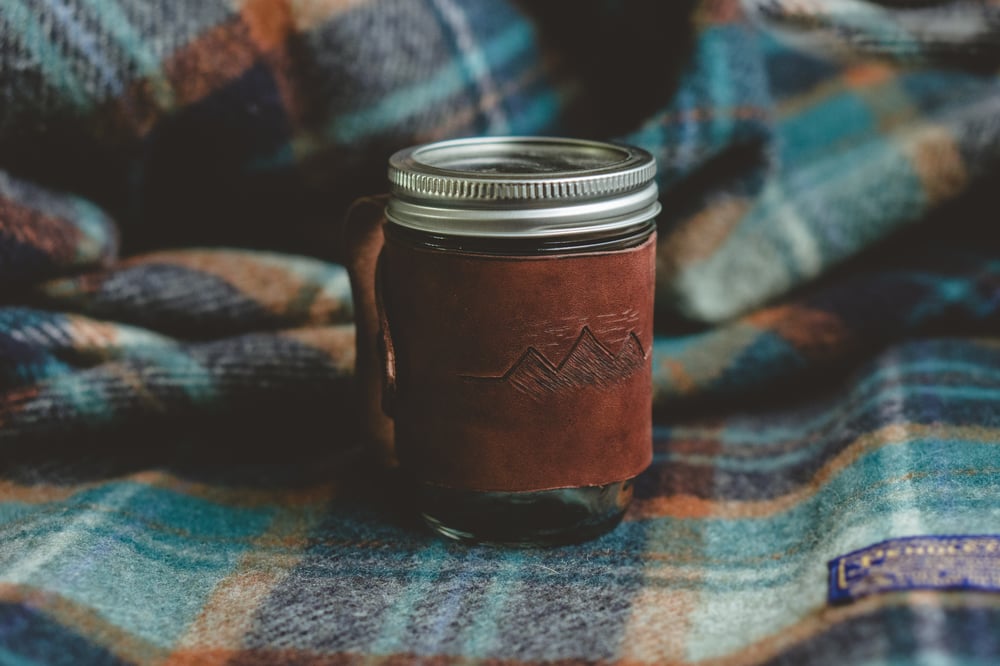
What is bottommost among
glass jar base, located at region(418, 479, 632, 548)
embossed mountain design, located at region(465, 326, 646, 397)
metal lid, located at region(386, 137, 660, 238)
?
glass jar base, located at region(418, 479, 632, 548)

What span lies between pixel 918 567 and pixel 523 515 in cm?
20

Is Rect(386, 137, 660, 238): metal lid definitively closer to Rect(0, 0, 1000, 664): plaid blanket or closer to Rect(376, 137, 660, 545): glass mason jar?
Rect(376, 137, 660, 545): glass mason jar

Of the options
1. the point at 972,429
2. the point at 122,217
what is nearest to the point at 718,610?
the point at 972,429

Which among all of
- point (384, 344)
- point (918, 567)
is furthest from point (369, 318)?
point (918, 567)

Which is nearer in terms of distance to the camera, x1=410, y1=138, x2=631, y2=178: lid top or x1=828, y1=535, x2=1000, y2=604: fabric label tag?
x1=828, y1=535, x2=1000, y2=604: fabric label tag

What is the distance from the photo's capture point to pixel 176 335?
695mm

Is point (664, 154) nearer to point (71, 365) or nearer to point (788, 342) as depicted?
point (788, 342)

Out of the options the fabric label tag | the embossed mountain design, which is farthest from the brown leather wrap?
the fabric label tag

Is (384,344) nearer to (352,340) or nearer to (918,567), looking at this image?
(352,340)

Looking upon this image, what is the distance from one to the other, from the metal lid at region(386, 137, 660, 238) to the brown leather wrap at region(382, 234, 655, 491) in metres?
0.01

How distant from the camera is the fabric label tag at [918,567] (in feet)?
1.48

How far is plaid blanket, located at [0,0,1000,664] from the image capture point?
0.50m

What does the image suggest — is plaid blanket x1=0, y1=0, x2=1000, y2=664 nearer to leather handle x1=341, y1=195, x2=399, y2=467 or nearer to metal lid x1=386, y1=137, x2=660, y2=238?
leather handle x1=341, y1=195, x2=399, y2=467

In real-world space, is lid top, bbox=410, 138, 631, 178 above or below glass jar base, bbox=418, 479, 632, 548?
above
